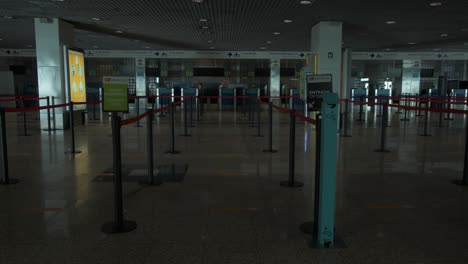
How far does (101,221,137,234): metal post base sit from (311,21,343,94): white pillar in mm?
10091

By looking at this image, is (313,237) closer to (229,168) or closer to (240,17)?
(229,168)

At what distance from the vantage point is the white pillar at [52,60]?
1227 centimetres

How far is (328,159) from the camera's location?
328 cm

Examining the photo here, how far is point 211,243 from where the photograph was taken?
346 cm

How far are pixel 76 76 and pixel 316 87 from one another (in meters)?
10.3

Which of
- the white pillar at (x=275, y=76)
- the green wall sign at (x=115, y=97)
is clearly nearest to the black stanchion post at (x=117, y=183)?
the green wall sign at (x=115, y=97)

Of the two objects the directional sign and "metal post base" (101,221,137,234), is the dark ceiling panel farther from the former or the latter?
"metal post base" (101,221,137,234)

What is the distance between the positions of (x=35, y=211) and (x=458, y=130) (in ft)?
40.5

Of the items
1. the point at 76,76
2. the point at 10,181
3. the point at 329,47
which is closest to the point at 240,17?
the point at 329,47

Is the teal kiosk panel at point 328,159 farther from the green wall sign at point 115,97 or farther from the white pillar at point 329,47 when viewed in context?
the white pillar at point 329,47

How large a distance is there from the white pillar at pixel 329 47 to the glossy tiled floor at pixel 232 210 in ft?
17.6

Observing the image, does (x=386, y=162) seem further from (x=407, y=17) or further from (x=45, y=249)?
(x=407, y=17)

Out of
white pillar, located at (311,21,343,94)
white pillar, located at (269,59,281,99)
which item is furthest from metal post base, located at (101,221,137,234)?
white pillar, located at (269,59,281,99)

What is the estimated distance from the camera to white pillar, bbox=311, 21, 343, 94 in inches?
498
